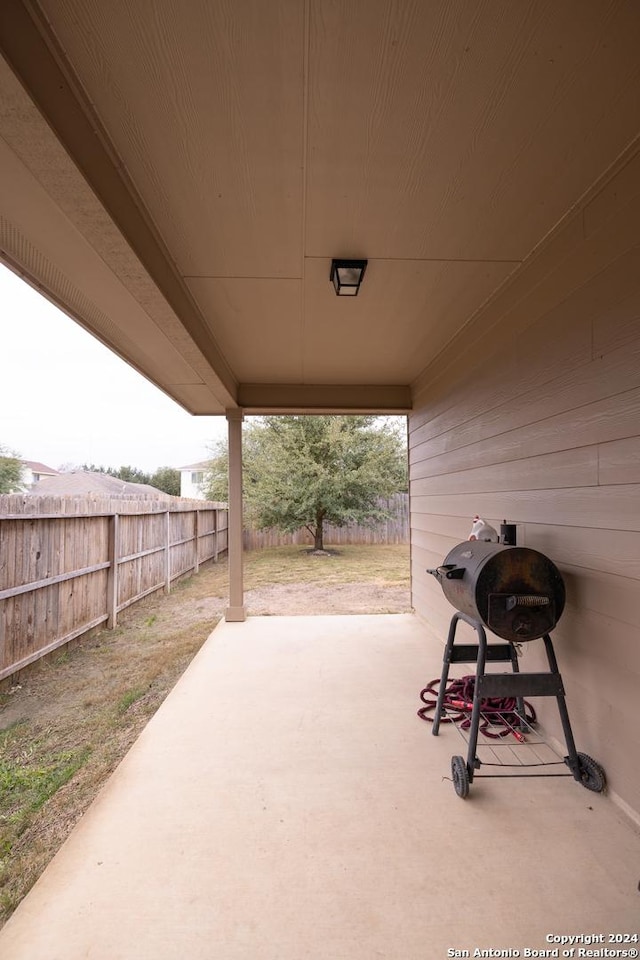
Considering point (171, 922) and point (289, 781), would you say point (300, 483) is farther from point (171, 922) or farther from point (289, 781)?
point (171, 922)

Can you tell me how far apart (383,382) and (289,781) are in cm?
368

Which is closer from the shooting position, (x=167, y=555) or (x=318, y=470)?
(x=167, y=555)

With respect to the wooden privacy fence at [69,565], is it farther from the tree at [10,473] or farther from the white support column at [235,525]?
the tree at [10,473]

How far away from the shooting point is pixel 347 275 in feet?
7.90

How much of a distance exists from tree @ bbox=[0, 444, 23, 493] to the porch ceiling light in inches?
483

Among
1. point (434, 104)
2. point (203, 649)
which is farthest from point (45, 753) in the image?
point (434, 104)

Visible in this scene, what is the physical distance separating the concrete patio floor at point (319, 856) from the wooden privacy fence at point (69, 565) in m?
1.60

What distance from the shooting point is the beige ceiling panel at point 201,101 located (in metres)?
1.14

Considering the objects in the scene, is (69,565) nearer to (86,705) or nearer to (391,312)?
(86,705)

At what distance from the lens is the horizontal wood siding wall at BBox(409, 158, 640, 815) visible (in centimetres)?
167

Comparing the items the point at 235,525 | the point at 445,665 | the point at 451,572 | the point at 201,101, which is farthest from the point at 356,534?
the point at 201,101

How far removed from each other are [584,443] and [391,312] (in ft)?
5.09

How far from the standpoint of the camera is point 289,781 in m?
2.03

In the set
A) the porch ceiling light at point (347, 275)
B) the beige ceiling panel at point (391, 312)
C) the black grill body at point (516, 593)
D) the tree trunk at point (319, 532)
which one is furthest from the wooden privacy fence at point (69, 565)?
the tree trunk at point (319, 532)
